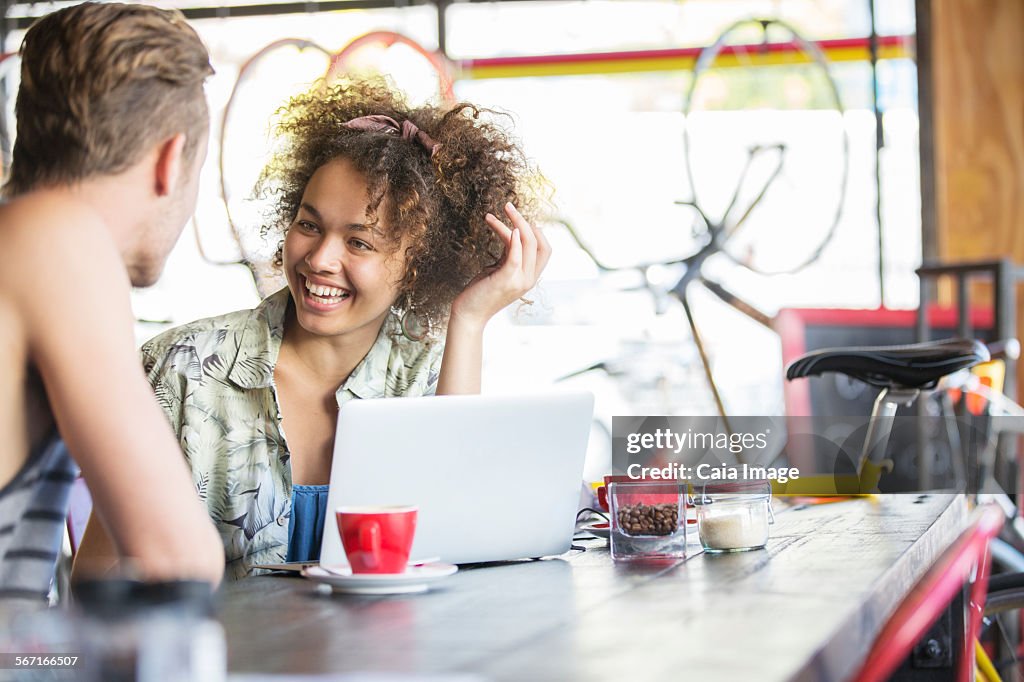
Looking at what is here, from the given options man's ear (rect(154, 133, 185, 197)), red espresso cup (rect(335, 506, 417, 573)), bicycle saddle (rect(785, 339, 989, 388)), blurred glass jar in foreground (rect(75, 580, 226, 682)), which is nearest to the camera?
blurred glass jar in foreground (rect(75, 580, 226, 682))

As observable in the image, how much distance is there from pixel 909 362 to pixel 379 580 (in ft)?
5.18

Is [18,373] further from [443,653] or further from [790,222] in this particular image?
[790,222]

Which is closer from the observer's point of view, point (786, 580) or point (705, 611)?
point (705, 611)

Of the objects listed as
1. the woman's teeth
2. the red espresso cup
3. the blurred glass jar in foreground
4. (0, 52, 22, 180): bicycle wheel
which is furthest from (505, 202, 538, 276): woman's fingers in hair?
(0, 52, 22, 180): bicycle wheel

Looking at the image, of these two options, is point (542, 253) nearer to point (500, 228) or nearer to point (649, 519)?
point (500, 228)

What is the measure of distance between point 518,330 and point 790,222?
42.9 inches

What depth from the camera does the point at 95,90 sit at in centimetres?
101

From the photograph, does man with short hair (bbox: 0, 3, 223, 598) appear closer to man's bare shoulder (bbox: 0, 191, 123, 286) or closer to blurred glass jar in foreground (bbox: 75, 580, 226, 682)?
man's bare shoulder (bbox: 0, 191, 123, 286)

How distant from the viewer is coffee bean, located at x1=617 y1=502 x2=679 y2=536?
137 cm

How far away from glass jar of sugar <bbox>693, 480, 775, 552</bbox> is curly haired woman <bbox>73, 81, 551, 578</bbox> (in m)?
0.56

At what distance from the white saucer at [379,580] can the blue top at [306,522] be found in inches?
21.3

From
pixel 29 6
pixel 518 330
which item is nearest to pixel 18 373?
pixel 518 330

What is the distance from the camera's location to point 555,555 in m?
1.42

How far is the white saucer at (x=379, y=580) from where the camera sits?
115 cm
